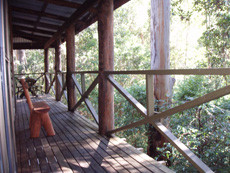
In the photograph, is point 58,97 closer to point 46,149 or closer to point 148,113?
point 46,149

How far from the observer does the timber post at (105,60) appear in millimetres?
3324

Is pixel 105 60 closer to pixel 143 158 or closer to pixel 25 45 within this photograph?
pixel 143 158

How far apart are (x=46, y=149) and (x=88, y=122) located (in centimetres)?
146

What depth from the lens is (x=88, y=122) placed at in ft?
14.3

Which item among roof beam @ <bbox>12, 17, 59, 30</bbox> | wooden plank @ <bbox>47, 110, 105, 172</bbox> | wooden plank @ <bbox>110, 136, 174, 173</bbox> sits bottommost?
wooden plank @ <bbox>47, 110, 105, 172</bbox>

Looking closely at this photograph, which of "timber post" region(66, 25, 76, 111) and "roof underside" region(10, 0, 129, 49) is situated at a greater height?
"roof underside" region(10, 0, 129, 49)

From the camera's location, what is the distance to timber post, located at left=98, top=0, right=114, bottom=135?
10.9 ft

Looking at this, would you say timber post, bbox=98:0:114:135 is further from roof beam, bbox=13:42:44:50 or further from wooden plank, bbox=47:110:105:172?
roof beam, bbox=13:42:44:50

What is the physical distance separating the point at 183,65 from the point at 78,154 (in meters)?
12.4

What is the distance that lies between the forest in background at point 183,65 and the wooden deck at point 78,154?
0.53 m

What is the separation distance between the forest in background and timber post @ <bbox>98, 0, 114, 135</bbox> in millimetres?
928

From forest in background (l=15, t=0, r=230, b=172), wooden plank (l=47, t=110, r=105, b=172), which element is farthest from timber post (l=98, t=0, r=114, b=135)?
forest in background (l=15, t=0, r=230, b=172)

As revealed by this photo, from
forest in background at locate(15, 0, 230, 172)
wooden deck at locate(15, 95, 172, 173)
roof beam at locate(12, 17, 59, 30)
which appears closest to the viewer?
wooden deck at locate(15, 95, 172, 173)

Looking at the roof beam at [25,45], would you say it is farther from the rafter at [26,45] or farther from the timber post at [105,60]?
the timber post at [105,60]
